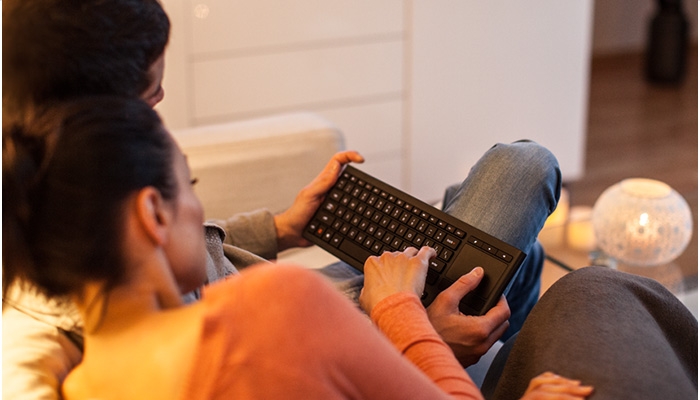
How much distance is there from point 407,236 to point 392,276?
19 cm

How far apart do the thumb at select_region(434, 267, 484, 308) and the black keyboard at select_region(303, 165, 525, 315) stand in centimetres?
2

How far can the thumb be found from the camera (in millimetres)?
1051

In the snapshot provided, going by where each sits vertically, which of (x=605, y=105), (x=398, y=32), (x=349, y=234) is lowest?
(x=605, y=105)

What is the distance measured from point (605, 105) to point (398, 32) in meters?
1.63

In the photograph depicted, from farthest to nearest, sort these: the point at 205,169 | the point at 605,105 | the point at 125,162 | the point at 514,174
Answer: the point at 605,105 < the point at 205,169 < the point at 514,174 < the point at 125,162

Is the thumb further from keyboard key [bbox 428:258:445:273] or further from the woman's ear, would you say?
the woman's ear

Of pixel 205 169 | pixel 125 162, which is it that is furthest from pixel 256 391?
pixel 205 169

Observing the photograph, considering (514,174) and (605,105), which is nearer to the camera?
(514,174)

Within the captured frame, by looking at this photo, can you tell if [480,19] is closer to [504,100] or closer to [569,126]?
[504,100]

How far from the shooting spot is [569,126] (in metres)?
2.95

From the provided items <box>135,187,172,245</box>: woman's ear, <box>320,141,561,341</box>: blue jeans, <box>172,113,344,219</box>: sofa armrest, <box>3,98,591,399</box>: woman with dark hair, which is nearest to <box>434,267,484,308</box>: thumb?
<box>320,141,561,341</box>: blue jeans

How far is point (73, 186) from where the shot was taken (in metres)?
0.68

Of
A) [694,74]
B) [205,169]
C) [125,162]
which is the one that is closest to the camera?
[125,162]

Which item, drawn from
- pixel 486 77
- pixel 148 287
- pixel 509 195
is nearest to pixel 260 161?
pixel 509 195
